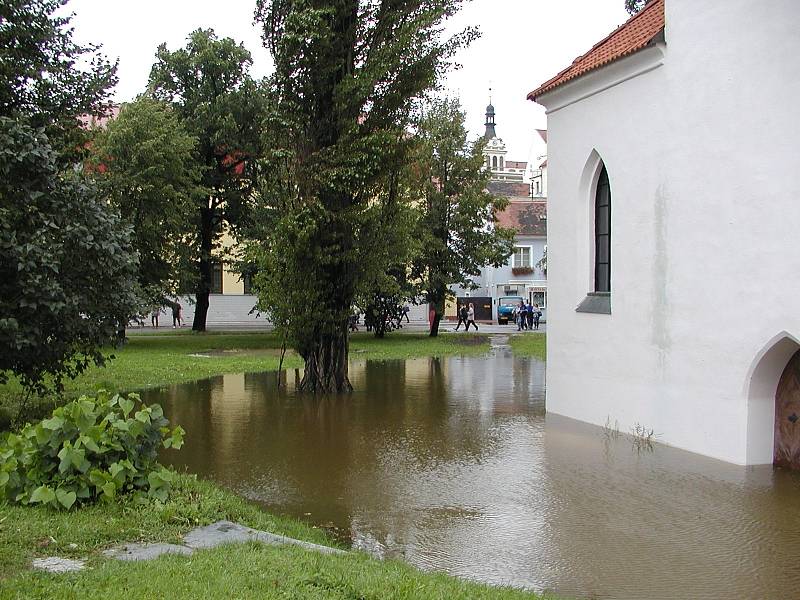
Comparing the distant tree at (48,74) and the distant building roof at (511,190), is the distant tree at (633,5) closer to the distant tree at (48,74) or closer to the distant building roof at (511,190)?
the distant tree at (48,74)

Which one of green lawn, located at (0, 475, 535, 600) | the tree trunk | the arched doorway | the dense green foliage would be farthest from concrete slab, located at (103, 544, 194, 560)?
the tree trunk

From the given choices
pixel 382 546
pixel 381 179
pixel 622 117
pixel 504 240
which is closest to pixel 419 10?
pixel 381 179

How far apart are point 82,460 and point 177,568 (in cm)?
203

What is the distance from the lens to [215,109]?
3030 cm

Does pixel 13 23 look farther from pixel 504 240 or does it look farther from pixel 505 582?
pixel 504 240

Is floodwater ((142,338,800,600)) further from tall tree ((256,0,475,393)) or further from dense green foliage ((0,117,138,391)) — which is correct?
tall tree ((256,0,475,393))

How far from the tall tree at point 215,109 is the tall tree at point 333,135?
1410 centimetres

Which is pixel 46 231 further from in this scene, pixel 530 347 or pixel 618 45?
pixel 530 347

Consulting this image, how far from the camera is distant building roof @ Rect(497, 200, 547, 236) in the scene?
203ft

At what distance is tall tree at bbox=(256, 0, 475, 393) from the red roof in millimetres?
2805

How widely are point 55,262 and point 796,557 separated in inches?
352

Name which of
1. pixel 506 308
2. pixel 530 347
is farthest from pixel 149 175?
pixel 506 308

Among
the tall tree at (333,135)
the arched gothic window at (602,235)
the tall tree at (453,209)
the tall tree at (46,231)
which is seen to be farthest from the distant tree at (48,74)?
the tall tree at (453,209)

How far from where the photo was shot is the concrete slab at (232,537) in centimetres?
596
